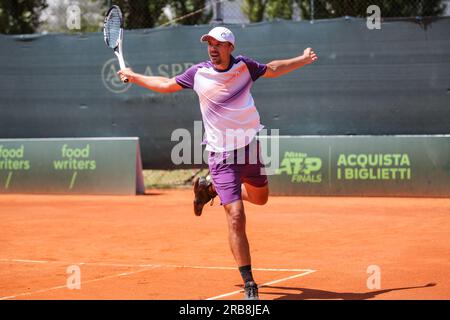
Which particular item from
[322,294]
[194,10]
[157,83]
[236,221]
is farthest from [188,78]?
[194,10]

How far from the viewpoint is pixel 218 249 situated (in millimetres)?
9148

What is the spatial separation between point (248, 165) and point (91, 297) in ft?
5.09

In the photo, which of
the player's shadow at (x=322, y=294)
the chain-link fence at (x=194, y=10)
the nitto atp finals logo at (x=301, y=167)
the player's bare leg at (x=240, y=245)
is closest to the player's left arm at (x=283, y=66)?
the player's bare leg at (x=240, y=245)

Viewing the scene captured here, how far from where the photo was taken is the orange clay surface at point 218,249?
6.84 meters

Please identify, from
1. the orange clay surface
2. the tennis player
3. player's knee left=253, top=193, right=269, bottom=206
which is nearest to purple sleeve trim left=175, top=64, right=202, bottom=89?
the tennis player

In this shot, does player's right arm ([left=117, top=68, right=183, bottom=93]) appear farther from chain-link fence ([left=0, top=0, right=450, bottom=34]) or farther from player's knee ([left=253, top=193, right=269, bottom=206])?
chain-link fence ([left=0, top=0, right=450, bottom=34])

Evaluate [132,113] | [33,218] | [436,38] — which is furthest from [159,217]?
[436,38]

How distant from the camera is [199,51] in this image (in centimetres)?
1614

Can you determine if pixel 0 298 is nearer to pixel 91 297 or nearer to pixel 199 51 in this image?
pixel 91 297

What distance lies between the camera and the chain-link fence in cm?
1752

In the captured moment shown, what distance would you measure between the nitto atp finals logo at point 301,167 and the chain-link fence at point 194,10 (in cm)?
347

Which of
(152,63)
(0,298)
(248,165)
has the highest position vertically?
(152,63)

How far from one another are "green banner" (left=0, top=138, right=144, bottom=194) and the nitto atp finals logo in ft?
8.93

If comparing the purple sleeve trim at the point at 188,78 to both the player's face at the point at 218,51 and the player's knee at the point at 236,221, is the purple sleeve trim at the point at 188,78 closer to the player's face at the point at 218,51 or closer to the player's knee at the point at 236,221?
the player's face at the point at 218,51
